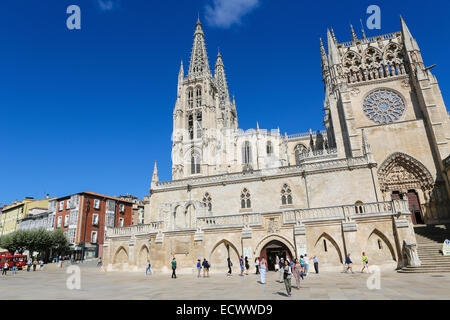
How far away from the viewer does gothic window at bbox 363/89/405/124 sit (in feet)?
105

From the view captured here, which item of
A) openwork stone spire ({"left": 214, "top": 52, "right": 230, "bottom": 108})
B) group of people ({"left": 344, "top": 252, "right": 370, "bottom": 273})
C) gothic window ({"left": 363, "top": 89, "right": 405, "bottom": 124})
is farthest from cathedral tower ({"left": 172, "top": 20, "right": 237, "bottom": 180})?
group of people ({"left": 344, "top": 252, "right": 370, "bottom": 273})

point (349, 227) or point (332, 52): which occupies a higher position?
point (332, 52)

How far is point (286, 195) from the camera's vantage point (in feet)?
92.7

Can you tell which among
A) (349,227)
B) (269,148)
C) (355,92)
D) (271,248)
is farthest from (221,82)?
(349,227)

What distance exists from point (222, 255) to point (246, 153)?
40.3 m

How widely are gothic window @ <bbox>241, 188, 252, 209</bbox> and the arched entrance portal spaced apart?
893 cm

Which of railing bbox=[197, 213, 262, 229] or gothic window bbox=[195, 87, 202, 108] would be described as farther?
gothic window bbox=[195, 87, 202, 108]

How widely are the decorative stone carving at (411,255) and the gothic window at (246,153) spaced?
142 feet

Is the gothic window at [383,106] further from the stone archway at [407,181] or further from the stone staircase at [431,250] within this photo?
the stone staircase at [431,250]

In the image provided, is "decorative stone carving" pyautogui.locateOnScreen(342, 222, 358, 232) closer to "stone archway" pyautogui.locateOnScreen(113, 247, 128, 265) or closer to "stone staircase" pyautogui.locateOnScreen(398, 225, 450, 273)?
"stone staircase" pyautogui.locateOnScreen(398, 225, 450, 273)

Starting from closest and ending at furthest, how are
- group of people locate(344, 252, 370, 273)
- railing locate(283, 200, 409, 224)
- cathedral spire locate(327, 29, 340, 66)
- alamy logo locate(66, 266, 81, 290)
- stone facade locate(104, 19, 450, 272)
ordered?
alamy logo locate(66, 266, 81, 290) < group of people locate(344, 252, 370, 273) < railing locate(283, 200, 409, 224) < stone facade locate(104, 19, 450, 272) < cathedral spire locate(327, 29, 340, 66)

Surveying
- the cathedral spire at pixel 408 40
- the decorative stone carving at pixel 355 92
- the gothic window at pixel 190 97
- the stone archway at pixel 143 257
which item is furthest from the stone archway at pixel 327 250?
the gothic window at pixel 190 97

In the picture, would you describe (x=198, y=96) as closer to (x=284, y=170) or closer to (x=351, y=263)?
(x=284, y=170)
